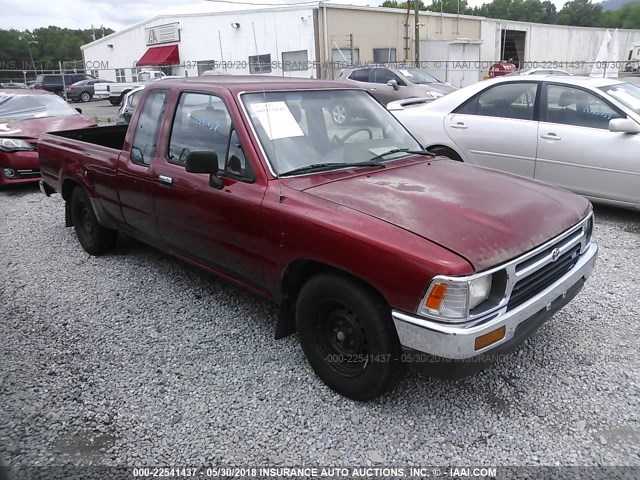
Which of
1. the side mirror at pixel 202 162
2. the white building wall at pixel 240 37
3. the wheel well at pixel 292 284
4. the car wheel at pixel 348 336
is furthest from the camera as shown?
the white building wall at pixel 240 37

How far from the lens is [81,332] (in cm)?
377

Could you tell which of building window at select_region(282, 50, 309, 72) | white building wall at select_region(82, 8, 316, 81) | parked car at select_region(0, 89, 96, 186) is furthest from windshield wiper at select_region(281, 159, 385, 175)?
building window at select_region(282, 50, 309, 72)

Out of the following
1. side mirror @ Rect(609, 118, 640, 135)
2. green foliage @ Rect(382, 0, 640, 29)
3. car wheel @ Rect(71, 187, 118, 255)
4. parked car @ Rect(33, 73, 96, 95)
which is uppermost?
green foliage @ Rect(382, 0, 640, 29)

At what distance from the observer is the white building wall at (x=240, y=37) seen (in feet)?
85.8

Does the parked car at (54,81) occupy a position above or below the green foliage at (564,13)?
below

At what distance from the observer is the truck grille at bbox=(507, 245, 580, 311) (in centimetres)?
258

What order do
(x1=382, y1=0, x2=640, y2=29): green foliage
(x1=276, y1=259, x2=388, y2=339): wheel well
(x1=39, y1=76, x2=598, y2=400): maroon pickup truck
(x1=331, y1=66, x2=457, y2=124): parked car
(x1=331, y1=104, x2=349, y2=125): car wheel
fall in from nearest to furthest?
(x1=39, y1=76, x2=598, y2=400): maroon pickup truck, (x1=276, y1=259, x2=388, y2=339): wheel well, (x1=331, y1=104, x2=349, y2=125): car wheel, (x1=331, y1=66, x2=457, y2=124): parked car, (x1=382, y1=0, x2=640, y2=29): green foliage

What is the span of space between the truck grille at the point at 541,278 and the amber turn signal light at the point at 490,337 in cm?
14

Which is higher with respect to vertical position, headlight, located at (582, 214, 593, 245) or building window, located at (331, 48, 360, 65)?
building window, located at (331, 48, 360, 65)

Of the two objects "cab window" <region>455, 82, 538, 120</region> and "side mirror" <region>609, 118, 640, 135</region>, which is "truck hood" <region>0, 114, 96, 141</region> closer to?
"cab window" <region>455, 82, 538, 120</region>

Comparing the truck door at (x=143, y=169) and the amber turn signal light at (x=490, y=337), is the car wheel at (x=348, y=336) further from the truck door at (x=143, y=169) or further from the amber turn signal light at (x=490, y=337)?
the truck door at (x=143, y=169)

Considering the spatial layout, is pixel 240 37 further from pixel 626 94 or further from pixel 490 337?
pixel 490 337

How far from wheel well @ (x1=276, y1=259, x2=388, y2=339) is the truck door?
60.2 inches

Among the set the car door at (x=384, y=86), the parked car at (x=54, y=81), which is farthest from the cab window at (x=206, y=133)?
the parked car at (x=54, y=81)
